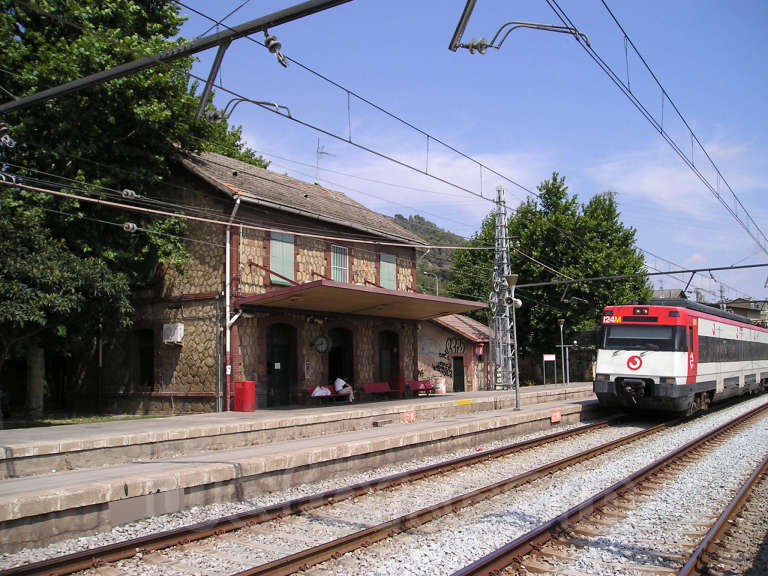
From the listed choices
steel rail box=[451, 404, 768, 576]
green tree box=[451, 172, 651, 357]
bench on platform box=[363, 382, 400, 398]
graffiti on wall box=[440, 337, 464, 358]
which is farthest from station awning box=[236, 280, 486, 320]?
green tree box=[451, 172, 651, 357]

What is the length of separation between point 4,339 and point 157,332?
543 cm

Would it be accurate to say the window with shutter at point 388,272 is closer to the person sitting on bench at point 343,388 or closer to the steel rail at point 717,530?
the person sitting on bench at point 343,388

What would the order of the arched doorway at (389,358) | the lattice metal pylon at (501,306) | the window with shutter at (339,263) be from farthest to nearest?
the lattice metal pylon at (501,306)
the arched doorway at (389,358)
the window with shutter at (339,263)

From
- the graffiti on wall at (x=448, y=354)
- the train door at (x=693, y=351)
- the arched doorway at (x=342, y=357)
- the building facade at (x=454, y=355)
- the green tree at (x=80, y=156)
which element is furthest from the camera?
the graffiti on wall at (x=448, y=354)

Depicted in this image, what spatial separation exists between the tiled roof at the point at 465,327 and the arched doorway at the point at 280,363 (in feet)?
37.2

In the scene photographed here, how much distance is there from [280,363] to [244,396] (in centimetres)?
259

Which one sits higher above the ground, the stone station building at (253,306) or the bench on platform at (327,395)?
the stone station building at (253,306)

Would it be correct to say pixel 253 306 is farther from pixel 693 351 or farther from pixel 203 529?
pixel 203 529

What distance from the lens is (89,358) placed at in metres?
22.6

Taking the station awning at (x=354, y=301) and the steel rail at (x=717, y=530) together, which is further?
the station awning at (x=354, y=301)

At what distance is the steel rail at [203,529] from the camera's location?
224 inches

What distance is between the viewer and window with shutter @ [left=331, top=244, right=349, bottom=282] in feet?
72.9

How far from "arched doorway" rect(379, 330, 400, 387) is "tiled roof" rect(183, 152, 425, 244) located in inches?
148

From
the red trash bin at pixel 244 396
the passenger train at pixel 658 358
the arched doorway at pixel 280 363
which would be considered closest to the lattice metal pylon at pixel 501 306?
the passenger train at pixel 658 358
